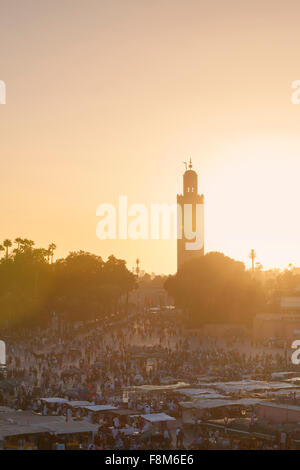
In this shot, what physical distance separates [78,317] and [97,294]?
18.2 feet

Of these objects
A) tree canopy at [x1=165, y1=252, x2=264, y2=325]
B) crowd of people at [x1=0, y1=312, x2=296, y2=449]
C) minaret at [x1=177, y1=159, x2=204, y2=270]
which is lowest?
crowd of people at [x1=0, y1=312, x2=296, y2=449]

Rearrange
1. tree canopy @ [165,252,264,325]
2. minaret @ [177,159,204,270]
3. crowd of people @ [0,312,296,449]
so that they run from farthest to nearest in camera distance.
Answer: minaret @ [177,159,204,270] → tree canopy @ [165,252,264,325] → crowd of people @ [0,312,296,449]

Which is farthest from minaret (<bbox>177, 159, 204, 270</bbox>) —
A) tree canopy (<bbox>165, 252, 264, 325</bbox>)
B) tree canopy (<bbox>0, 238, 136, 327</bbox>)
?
tree canopy (<bbox>165, 252, 264, 325</bbox>)

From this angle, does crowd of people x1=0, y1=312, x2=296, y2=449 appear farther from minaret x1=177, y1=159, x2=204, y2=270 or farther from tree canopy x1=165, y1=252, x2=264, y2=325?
minaret x1=177, y1=159, x2=204, y2=270

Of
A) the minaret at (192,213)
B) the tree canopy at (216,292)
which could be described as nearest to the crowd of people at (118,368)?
the tree canopy at (216,292)

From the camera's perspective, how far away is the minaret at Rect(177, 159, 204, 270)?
10600cm

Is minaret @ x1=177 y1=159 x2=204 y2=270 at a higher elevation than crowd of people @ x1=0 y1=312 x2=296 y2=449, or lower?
higher

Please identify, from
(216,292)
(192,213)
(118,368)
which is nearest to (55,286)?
(216,292)

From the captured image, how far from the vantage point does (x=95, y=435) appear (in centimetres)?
2392

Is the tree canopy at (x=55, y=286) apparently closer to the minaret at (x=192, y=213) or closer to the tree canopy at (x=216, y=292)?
the tree canopy at (x=216, y=292)

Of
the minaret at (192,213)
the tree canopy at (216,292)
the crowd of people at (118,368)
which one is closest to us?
the crowd of people at (118,368)

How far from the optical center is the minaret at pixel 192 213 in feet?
348

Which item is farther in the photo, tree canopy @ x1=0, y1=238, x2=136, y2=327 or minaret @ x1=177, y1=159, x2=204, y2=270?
minaret @ x1=177, y1=159, x2=204, y2=270
